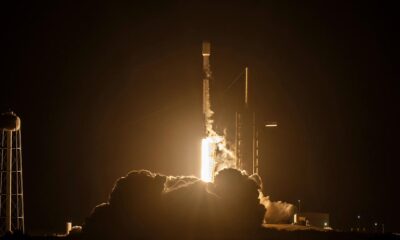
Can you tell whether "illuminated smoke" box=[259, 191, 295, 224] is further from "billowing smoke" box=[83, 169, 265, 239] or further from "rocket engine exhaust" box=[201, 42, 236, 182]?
"billowing smoke" box=[83, 169, 265, 239]

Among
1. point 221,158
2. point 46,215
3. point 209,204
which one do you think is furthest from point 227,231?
point 46,215

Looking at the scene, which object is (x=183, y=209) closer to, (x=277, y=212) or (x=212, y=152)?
(x=212, y=152)

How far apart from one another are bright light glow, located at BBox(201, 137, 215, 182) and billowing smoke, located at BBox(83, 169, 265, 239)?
520cm

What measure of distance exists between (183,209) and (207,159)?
720 cm

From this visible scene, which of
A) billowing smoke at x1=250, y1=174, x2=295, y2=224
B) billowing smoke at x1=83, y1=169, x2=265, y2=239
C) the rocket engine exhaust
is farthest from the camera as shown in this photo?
billowing smoke at x1=250, y1=174, x2=295, y2=224

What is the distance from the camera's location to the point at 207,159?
73875 millimetres

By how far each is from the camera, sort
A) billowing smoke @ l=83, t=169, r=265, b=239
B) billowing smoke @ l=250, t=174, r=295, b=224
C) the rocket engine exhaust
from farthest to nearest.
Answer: billowing smoke @ l=250, t=174, r=295, b=224 < the rocket engine exhaust < billowing smoke @ l=83, t=169, r=265, b=239

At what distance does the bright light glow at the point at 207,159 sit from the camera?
7338 cm

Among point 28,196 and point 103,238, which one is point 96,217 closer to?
point 103,238

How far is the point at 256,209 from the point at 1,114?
21273 millimetres

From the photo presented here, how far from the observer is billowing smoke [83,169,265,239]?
66.8 metres

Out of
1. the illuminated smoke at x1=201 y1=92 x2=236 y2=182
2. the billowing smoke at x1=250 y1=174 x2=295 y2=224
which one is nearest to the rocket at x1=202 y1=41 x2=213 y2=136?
the illuminated smoke at x1=201 y1=92 x2=236 y2=182

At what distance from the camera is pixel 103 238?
68562mm

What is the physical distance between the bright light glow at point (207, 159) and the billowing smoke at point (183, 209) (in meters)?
5.20
